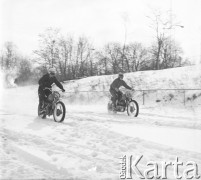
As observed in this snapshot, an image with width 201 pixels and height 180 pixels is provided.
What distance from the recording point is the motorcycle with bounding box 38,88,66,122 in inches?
399

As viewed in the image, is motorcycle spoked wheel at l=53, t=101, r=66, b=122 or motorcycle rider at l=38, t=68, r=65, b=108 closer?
motorcycle spoked wheel at l=53, t=101, r=66, b=122

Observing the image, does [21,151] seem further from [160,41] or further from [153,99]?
[160,41]

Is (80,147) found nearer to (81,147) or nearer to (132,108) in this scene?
(81,147)

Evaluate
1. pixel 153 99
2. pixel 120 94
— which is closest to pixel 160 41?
pixel 153 99

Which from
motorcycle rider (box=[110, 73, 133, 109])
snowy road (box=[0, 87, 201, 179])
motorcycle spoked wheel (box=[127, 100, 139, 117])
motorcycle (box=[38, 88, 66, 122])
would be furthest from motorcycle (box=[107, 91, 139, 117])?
snowy road (box=[0, 87, 201, 179])

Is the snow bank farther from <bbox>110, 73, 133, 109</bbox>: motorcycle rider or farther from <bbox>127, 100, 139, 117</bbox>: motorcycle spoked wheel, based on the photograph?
<bbox>127, 100, 139, 117</bbox>: motorcycle spoked wheel

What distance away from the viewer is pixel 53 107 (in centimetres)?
1043

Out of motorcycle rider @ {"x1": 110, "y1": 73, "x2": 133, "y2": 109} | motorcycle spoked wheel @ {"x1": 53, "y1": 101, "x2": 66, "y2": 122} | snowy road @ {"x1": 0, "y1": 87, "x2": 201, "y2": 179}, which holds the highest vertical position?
motorcycle rider @ {"x1": 110, "y1": 73, "x2": 133, "y2": 109}

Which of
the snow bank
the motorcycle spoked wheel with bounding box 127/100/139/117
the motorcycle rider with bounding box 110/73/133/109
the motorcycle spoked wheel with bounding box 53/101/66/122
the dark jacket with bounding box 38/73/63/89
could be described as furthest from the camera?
the snow bank

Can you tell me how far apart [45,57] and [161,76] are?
67.8 feet

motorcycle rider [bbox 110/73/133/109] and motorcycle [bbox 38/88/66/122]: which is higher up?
motorcycle rider [bbox 110/73/133/109]

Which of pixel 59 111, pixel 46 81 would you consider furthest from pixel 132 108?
pixel 46 81

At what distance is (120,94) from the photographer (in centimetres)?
1345

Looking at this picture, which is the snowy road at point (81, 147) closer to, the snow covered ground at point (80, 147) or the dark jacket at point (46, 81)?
the snow covered ground at point (80, 147)
